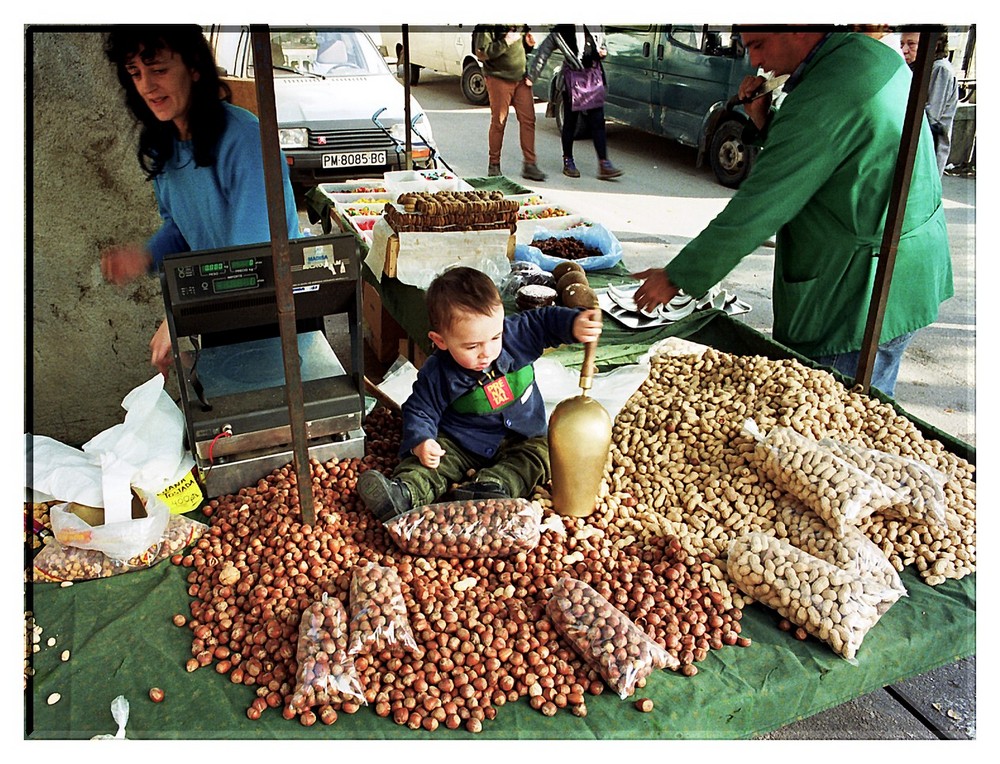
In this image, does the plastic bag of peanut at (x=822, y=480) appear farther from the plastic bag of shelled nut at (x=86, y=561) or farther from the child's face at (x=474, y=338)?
the plastic bag of shelled nut at (x=86, y=561)

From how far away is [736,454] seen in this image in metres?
2.18

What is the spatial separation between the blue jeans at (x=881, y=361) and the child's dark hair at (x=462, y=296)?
1.29 meters

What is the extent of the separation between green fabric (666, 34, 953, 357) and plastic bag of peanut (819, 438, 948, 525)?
2.03ft

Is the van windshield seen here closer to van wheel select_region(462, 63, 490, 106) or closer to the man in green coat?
van wheel select_region(462, 63, 490, 106)

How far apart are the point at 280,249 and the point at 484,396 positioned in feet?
2.38

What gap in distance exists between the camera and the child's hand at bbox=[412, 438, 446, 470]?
202 cm

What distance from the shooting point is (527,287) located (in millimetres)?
2967

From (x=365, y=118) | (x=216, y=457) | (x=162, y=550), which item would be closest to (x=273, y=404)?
(x=216, y=457)

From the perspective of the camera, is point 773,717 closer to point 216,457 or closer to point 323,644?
point 323,644

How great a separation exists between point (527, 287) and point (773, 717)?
179cm

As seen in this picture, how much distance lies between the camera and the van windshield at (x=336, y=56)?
6277mm

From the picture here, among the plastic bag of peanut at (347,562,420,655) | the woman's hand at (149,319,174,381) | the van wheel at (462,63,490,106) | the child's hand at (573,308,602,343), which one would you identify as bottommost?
the plastic bag of peanut at (347,562,420,655)

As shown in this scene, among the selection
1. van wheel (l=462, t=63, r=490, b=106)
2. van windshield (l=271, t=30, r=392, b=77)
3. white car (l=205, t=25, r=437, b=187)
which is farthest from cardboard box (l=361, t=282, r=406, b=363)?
van wheel (l=462, t=63, r=490, b=106)

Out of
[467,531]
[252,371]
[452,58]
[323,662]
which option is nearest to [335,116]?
[252,371]
